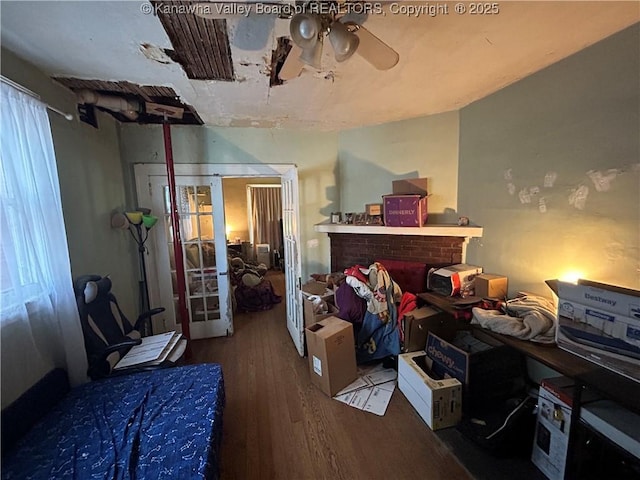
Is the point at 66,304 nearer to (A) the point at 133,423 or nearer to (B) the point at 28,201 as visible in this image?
(B) the point at 28,201

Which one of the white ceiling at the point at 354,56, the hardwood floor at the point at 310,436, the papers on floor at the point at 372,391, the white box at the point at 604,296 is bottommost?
the hardwood floor at the point at 310,436

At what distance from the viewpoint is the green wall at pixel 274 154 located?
2863 mm

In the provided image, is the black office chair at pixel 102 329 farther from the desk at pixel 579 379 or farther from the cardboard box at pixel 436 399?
the desk at pixel 579 379

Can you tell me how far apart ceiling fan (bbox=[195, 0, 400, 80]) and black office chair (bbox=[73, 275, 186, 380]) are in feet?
6.10

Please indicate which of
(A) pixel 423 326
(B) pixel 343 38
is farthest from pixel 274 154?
(A) pixel 423 326

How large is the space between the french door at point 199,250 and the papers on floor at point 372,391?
1696 mm

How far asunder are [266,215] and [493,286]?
18.0ft

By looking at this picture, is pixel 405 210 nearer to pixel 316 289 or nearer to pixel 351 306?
pixel 351 306

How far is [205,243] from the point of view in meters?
3.20

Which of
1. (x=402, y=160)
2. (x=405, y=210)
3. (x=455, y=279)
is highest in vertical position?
(x=402, y=160)

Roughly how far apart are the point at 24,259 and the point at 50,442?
36.4 inches

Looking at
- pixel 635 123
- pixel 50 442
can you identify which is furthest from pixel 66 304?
pixel 635 123

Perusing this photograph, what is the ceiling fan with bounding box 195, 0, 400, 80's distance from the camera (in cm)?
109

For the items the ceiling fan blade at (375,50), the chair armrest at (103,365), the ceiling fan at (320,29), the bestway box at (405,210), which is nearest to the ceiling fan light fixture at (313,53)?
the ceiling fan at (320,29)
